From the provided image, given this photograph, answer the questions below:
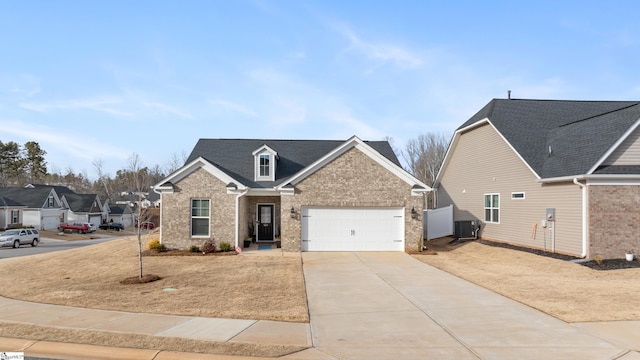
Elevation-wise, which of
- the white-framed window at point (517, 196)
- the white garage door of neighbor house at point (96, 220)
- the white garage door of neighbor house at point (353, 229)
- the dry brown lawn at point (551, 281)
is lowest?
the white garage door of neighbor house at point (96, 220)

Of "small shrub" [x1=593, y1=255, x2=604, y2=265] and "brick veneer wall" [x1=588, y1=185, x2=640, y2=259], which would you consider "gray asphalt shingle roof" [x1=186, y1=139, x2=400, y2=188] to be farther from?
"small shrub" [x1=593, y1=255, x2=604, y2=265]

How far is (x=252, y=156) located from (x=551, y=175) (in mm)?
14626

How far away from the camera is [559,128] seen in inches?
779

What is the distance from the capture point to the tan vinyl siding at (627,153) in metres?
15.2

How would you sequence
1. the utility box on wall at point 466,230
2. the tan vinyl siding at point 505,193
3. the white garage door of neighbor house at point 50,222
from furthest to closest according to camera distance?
the white garage door of neighbor house at point 50,222 < the utility box on wall at point 466,230 < the tan vinyl siding at point 505,193

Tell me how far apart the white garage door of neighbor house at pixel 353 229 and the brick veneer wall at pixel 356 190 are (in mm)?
344

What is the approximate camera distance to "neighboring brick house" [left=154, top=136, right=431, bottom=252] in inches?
715

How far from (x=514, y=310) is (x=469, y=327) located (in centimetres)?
182

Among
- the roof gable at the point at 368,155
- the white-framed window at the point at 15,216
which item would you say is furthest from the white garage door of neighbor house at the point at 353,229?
the white-framed window at the point at 15,216

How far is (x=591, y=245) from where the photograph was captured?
1471 cm

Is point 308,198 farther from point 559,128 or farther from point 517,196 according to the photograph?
point 559,128

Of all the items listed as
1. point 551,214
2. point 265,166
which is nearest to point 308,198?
point 265,166

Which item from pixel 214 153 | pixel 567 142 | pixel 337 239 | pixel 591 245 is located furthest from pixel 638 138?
pixel 214 153

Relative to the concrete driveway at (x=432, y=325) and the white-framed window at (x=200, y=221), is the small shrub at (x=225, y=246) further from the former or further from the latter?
the concrete driveway at (x=432, y=325)
